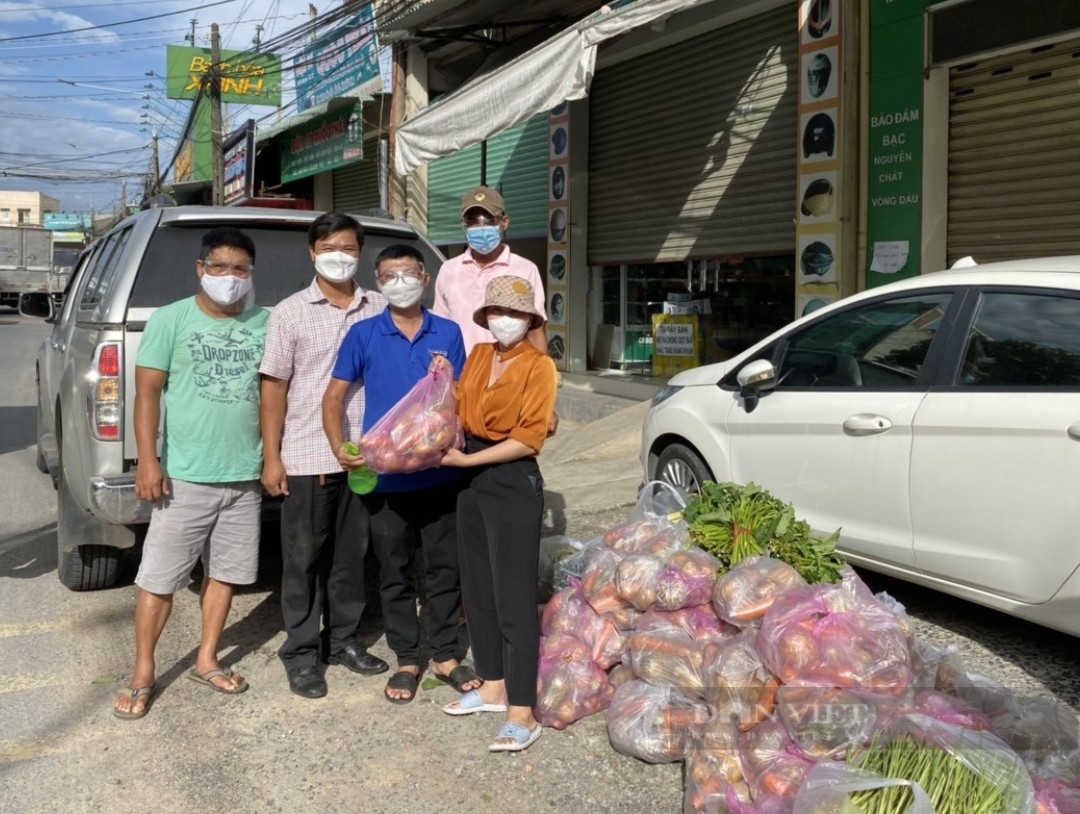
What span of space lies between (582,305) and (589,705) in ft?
33.4

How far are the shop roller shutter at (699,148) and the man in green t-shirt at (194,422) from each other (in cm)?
723

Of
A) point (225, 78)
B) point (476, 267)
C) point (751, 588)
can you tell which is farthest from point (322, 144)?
point (751, 588)

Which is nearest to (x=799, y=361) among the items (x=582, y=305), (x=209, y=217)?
(x=209, y=217)

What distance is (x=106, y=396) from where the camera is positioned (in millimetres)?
4254

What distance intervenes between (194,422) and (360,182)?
17.9 m

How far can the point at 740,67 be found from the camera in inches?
417

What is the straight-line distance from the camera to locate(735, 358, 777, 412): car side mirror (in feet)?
16.1

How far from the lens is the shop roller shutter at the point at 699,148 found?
33.0 ft

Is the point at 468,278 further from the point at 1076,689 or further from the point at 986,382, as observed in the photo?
the point at 1076,689

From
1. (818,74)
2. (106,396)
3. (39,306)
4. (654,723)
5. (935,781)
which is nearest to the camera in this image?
(935,781)

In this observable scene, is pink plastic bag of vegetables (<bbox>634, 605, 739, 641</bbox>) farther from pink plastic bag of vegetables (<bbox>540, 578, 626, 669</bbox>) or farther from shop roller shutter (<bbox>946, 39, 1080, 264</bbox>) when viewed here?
shop roller shutter (<bbox>946, 39, 1080, 264</bbox>)

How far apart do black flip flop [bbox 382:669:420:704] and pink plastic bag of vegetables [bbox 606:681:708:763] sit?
88cm

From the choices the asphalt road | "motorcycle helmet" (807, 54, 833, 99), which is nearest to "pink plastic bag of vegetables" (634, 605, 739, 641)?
the asphalt road

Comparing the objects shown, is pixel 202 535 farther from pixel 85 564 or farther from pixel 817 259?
pixel 817 259
